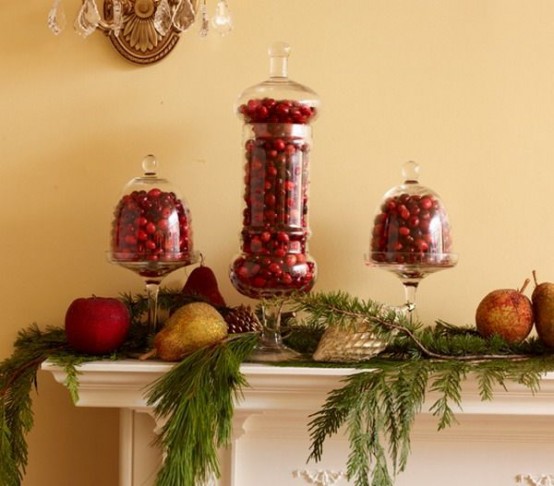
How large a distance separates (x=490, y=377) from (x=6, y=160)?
2.38ft

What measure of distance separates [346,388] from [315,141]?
1.39 ft

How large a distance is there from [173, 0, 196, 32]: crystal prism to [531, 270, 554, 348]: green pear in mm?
586

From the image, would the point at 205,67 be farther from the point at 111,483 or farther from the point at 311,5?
the point at 111,483

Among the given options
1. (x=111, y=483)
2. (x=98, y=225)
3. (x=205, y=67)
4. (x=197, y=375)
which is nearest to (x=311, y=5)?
(x=205, y=67)

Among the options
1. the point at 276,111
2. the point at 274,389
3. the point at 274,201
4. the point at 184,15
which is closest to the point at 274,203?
the point at 274,201

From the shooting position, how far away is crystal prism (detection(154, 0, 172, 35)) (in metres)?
1.32

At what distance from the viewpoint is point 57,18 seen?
52.9 inches

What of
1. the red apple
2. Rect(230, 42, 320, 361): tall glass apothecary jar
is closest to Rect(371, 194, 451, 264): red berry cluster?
Rect(230, 42, 320, 361): tall glass apothecary jar

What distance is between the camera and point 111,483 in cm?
138

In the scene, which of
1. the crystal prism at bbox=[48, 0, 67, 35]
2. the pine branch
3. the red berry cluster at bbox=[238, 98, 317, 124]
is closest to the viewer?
the pine branch

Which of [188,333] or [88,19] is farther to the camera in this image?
[88,19]

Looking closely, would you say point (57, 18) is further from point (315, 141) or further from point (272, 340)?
point (272, 340)

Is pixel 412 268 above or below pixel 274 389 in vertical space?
above

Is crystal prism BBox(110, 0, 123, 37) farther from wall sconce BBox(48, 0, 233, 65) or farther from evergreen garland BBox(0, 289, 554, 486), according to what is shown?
evergreen garland BBox(0, 289, 554, 486)
